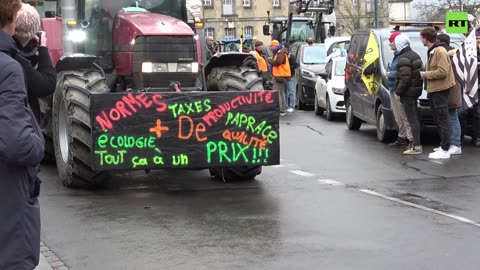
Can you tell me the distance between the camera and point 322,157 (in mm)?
12250

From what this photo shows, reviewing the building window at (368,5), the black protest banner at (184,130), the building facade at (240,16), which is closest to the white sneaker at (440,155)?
the black protest banner at (184,130)

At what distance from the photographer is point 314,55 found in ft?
74.0

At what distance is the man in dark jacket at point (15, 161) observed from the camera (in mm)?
3156

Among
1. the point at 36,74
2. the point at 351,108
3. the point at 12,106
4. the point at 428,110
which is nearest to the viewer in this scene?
the point at 12,106

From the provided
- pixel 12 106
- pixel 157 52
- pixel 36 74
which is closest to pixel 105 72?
pixel 157 52

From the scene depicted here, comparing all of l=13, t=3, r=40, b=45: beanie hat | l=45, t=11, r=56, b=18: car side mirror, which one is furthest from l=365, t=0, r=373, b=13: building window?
l=13, t=3, r=40, b=45: beanie hat

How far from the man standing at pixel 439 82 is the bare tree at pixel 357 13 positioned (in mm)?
59267

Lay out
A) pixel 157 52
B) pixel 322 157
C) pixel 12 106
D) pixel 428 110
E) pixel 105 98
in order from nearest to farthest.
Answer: pixel 12 106, pixel 105 98, pixel 157 52, pixel 322 157, pixel 428 110

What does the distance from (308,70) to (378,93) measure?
25.7ft

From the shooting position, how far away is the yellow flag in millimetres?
14086

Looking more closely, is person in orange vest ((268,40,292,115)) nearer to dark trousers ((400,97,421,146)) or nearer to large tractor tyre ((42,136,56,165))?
dark trousers ((400,97,421,146))

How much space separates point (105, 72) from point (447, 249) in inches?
208

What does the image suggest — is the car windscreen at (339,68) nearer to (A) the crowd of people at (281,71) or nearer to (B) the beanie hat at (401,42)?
(A) the crowd of people at (281,71)

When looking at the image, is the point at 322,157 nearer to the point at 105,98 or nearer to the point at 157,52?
the point at 157,52
